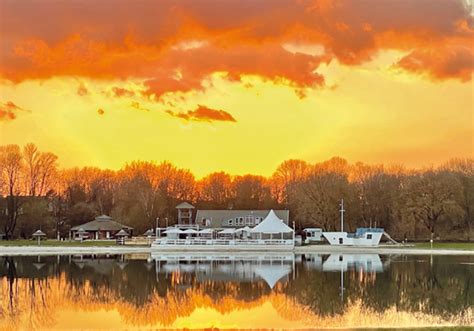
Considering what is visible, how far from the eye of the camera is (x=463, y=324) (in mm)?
21922

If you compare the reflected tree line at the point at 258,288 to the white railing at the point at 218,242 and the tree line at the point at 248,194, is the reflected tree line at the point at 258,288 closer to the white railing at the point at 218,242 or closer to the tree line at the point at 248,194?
the white railing at the point at 218,242

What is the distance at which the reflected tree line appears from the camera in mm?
26828

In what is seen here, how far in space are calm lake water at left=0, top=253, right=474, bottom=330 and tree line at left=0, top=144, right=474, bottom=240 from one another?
90.0 feet

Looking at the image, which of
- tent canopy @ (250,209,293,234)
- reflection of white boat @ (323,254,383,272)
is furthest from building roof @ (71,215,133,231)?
reflection of white boat @ (323,254,383,272)

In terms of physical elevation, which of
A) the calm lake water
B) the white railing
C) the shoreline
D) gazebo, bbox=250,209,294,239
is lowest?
the calm lake water

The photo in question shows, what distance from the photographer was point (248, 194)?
103188 millimetres

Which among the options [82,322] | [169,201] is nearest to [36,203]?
[169,201]

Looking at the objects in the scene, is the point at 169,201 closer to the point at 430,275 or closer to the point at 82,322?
the point at 430,275

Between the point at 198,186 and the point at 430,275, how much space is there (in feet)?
234

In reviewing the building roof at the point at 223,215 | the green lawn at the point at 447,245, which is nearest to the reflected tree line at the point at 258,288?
the green lawn at the point at 447,245

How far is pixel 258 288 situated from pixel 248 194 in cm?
7105

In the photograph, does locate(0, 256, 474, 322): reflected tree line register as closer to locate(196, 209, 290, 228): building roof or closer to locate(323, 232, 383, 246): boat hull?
locate(323, 232, 383, 246): boat hull

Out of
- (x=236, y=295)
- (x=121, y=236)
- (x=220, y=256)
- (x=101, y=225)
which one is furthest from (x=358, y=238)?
(x=236, y=295)

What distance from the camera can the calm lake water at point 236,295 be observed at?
23.5 meters
